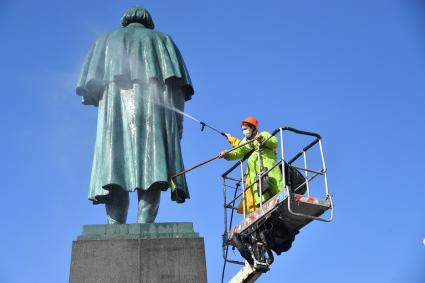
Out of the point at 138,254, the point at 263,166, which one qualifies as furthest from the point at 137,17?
the point at 138,254

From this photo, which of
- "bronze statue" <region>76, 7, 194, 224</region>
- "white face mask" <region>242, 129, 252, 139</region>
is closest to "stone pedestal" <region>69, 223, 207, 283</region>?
"bronze statue" <region>76, 7, 194, 224</region>

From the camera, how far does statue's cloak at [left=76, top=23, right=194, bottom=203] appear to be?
425 inches

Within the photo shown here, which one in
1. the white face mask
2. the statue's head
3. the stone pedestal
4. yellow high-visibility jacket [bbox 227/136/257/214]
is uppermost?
the statue's head

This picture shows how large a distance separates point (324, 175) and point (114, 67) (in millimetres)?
3587

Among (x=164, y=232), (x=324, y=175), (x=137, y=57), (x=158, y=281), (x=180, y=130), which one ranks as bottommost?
(x=158, y=281)

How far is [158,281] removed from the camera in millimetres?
9617

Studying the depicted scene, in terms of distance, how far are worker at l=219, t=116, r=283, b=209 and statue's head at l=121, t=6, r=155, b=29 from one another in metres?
2.84

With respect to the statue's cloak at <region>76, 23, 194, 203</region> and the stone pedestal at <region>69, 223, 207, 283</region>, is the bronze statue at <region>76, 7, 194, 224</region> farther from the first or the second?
the stone pedestal at <region>69, 223, 207, 283</region>

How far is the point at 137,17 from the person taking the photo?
41.3 feet

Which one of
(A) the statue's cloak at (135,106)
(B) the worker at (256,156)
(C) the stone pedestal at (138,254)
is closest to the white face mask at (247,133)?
(B) the worker at (256,156)

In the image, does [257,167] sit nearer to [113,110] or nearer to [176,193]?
[176,193]

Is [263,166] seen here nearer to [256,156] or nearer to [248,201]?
[256,156]

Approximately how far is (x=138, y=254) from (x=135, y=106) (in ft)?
7.99

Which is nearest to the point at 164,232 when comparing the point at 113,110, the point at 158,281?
the point at 158,281
